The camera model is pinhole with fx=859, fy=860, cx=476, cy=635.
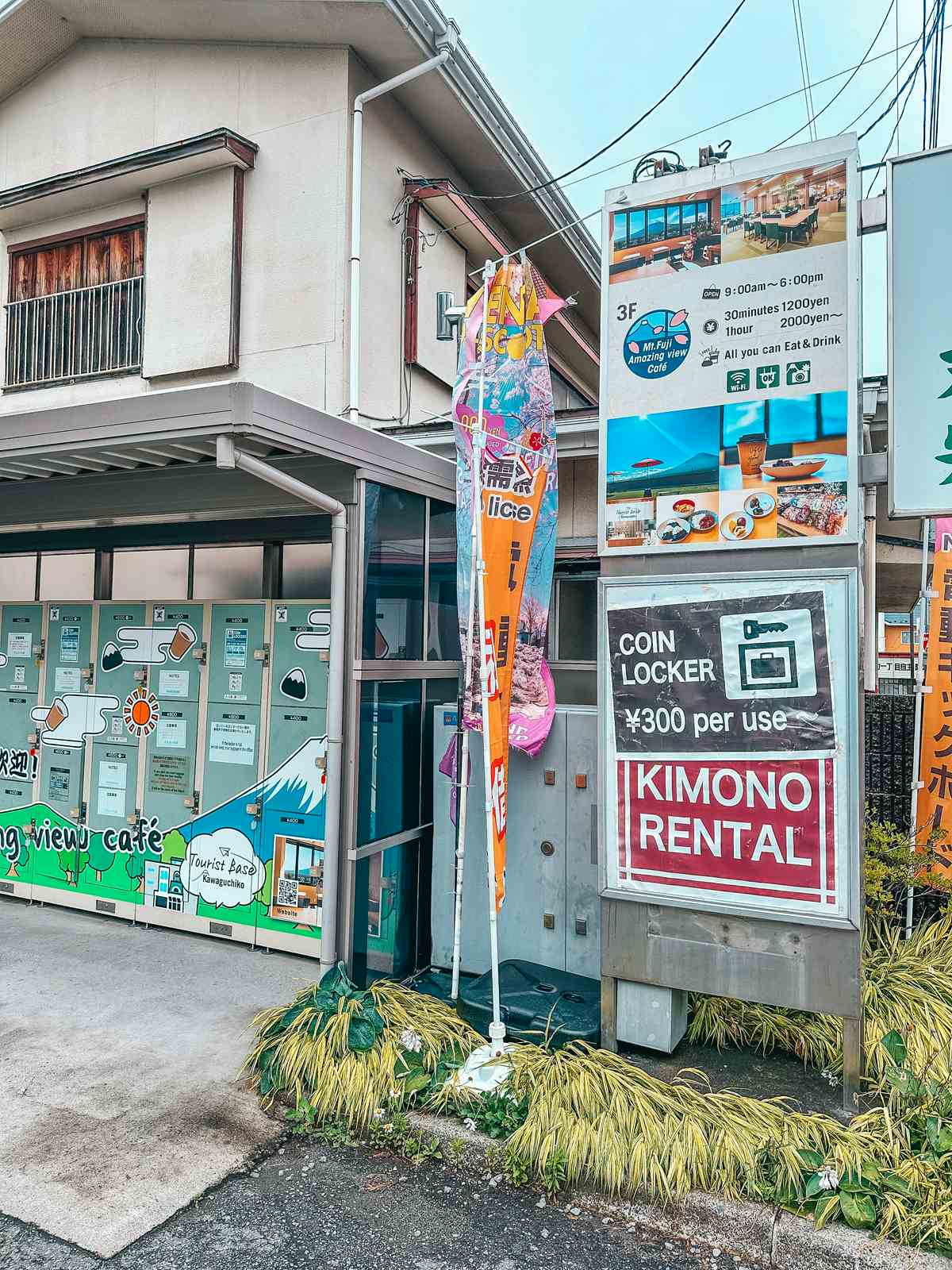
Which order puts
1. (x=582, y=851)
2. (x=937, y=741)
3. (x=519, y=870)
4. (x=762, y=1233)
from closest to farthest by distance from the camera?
Result: (x=762, y=1233), (x=582, y=851), (x=519, y=870), (x=937, y=741)

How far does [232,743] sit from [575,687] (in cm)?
243

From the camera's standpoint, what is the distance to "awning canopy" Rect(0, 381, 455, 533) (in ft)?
13.0

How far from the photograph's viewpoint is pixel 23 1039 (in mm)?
4348

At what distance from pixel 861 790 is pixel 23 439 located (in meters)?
4.50

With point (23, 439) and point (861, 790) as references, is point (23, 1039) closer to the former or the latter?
point (23, 439)

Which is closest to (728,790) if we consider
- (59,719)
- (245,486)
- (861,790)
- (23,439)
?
(861,790)

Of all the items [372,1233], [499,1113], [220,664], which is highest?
[220,664]

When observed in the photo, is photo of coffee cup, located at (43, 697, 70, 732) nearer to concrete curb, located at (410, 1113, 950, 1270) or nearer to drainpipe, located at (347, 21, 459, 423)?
drainpipe, located at (347, 21, 459, 423)

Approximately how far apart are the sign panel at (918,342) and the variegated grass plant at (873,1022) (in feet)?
7.76

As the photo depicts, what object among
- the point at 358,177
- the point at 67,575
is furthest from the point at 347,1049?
the point at 358,177

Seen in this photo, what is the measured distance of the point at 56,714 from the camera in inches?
258

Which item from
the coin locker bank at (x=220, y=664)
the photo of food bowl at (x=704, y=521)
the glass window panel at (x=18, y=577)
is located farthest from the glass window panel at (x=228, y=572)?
the photo of food bowl at (x=704, y=521)

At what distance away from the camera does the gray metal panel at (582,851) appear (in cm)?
465

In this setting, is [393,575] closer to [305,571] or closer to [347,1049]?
[305,571]
